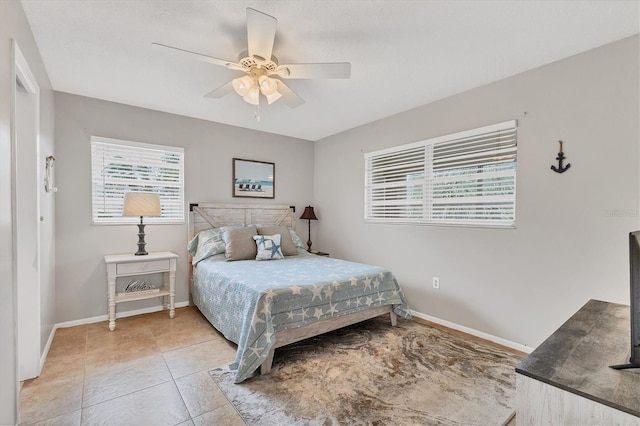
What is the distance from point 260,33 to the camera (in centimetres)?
177

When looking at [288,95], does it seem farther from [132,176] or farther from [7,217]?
[132,176]

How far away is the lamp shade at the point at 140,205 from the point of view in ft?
10.3

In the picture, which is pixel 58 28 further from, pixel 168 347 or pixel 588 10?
pixel 588 10

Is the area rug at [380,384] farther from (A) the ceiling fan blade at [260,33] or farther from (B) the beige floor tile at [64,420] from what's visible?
(A) the ceiling fan blade at [260,33]

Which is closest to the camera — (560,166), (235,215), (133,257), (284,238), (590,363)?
(590,363)

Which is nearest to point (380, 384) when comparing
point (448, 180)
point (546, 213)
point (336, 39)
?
point (546, 213)

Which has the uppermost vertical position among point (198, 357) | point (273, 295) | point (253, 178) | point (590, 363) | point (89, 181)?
point (253, 178)

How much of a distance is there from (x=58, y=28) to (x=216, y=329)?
271 cm

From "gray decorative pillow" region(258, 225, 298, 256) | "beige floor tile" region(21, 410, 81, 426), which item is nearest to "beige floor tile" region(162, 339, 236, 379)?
"beige floor tile" region(21, 410, 81, 426)

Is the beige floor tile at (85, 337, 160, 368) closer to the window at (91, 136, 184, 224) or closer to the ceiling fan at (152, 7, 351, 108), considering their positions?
the window at (91, 136, 184, 224)

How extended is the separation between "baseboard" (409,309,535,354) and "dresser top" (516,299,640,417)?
142cm

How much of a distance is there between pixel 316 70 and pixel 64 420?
2607mm

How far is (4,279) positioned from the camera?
1.49 m

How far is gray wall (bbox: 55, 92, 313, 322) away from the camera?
10.3 ft
